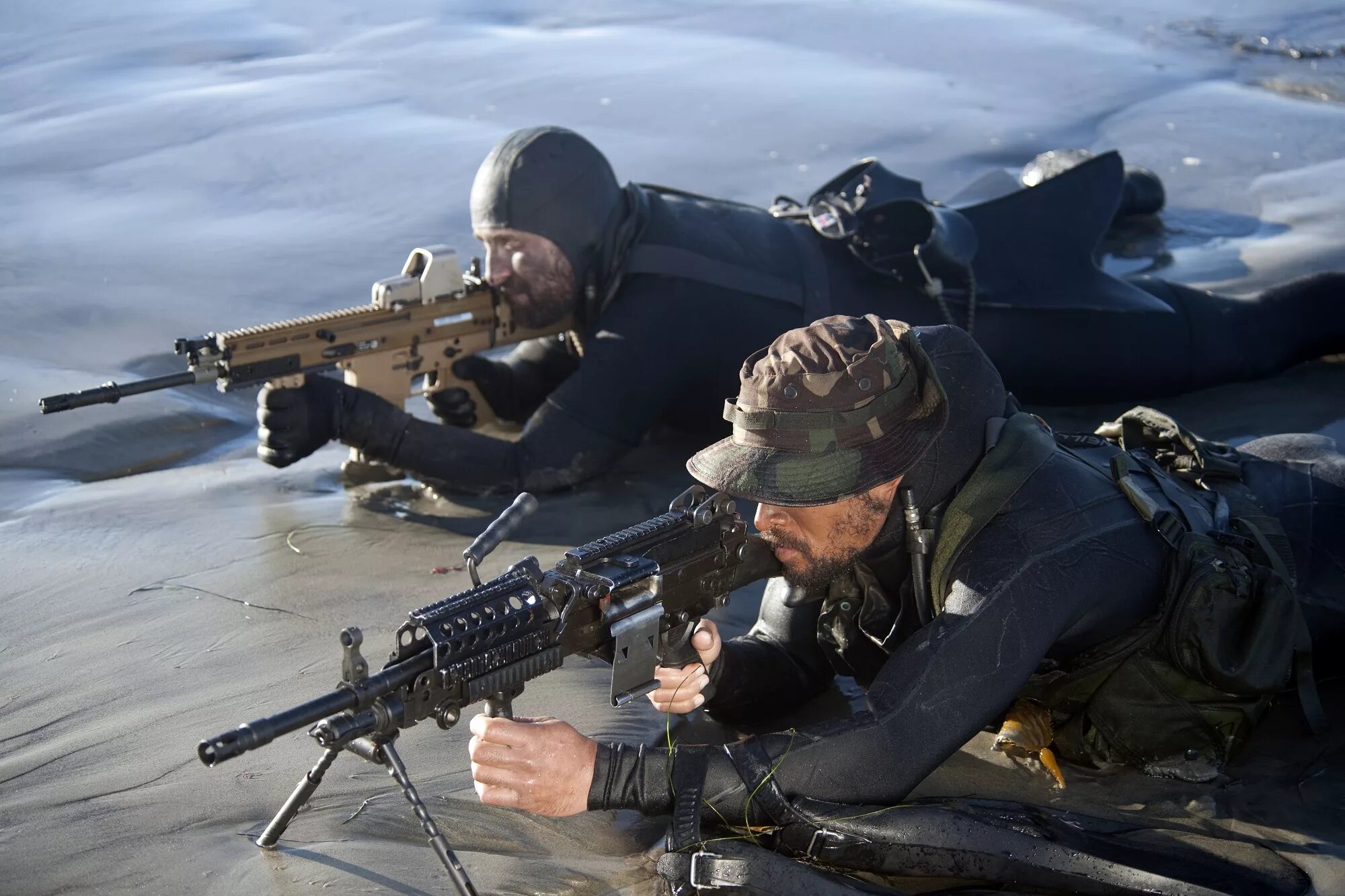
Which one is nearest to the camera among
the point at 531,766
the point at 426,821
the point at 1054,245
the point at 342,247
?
the point at 426,821

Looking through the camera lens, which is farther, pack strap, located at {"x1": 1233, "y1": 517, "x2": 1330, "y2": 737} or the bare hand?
pack strap, located at {"x1": 1233, "y1": 517, "x2": 1330, "y2": 737}

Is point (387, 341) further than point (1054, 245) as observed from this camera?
No

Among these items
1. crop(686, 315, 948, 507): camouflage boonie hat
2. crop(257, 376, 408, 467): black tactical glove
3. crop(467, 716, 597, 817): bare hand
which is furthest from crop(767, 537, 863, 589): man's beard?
crop(257, 376, 408, 467): black tactical glove

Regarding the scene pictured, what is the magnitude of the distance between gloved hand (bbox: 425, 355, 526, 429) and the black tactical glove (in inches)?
18.4

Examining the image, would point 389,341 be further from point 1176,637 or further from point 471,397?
point 1176,637

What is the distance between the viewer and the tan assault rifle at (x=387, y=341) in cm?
439

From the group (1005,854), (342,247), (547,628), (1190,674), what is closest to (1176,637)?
(1190,674)

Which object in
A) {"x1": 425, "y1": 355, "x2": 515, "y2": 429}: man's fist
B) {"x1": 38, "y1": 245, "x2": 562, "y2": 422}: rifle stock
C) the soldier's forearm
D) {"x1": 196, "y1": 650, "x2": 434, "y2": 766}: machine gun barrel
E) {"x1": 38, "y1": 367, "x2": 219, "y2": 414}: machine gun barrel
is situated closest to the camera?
{"x1": 196, "y1": 650, "x2": 434, "y2": 766}: machine gun barrel

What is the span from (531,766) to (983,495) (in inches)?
39.3

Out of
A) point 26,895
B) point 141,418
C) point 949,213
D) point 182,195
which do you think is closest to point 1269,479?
point 949,213

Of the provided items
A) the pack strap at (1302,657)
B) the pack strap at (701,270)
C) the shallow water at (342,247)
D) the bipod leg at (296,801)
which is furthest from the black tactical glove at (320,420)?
the pack strap at (1302,657)

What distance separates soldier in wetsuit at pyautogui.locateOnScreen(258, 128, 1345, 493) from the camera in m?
4.66

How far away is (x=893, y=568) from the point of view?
2.99m

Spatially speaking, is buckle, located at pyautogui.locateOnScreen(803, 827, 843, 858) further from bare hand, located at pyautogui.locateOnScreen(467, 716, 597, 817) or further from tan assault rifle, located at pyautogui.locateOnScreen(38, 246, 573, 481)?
tan assault rifle, located at pyautogui.locateOnScreen(38, 246, 573, 481)
